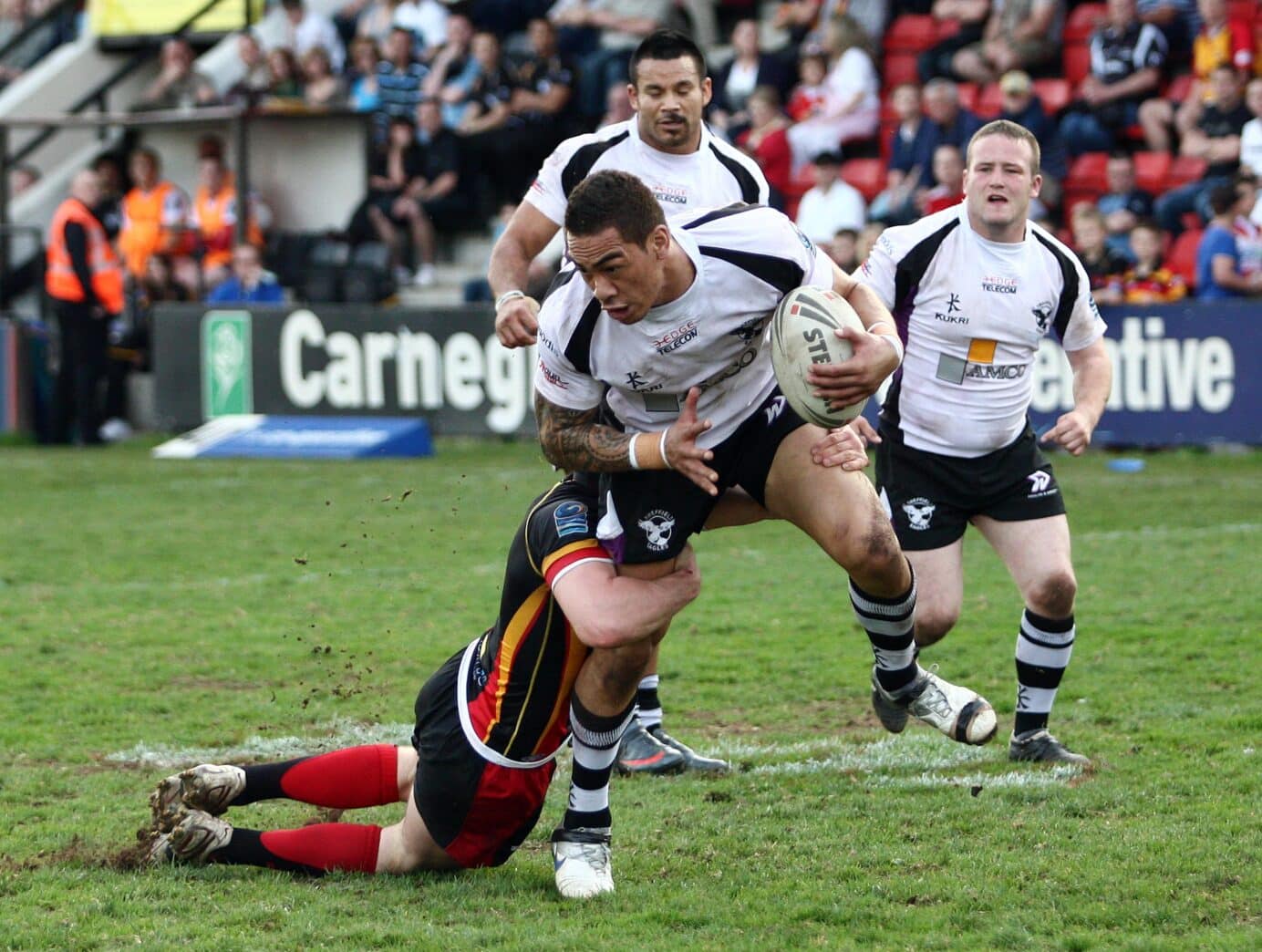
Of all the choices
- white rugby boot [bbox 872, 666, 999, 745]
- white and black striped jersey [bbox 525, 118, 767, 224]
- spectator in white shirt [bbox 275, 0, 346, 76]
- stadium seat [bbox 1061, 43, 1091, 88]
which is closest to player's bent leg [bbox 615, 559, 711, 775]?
white rugby boot [bbox 872, 666, 999, 745]

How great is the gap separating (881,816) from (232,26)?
1989 centimetres

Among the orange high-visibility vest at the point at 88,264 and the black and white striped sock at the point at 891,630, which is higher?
the black and white striped sock at the point at 891,630

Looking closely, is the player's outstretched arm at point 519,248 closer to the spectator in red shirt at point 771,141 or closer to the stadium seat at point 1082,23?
the spectator in red shirt at point 771,141

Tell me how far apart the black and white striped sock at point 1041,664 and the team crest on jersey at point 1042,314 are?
1.03 m

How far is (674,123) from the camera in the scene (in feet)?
21.0

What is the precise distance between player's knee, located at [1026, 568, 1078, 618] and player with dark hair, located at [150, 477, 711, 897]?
4.92 feet

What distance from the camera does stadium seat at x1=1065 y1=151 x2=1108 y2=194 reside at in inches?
632

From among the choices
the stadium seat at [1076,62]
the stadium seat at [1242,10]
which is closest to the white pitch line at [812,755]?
the stadium seat at [1242,10]

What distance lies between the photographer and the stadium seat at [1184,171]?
610 inches

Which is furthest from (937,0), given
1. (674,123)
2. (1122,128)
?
(674,123)

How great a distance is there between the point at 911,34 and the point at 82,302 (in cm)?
862

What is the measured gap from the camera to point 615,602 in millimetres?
4648

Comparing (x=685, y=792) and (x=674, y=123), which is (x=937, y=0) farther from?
(x=685, y=792)

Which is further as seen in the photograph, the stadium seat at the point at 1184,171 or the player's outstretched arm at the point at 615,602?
the stadium seat at the point at 1184,171
